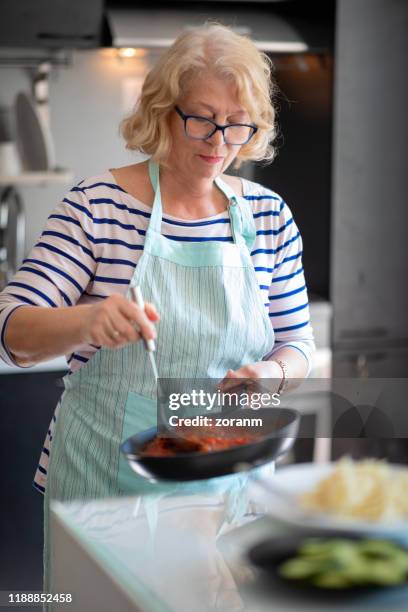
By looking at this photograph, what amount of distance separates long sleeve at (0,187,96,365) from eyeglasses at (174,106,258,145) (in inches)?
8.2

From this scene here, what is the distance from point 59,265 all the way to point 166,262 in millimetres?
174

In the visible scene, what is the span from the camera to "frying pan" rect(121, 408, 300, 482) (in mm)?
1061

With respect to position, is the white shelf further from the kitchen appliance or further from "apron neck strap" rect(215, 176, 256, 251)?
"apron neck strap" rect(215, 176, 256, 251)

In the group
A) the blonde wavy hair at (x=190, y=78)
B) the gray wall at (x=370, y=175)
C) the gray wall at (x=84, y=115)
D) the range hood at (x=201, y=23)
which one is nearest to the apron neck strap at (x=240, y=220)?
the blonde wavy hair at (x=190, y=78)

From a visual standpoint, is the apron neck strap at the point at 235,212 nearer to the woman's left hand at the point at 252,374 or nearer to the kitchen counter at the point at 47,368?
the woman's left hand at the point at 252,374

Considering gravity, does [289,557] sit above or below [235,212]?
below

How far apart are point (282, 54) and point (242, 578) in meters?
2.65

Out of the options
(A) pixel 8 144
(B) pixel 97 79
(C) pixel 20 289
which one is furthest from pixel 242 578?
(B) pixel 97 79

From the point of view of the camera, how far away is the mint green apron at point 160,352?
141cm

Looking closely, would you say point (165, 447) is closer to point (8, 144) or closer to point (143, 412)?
point (143, 412)

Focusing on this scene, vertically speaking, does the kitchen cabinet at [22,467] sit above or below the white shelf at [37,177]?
below

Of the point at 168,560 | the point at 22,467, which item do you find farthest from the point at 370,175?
the point at 168,560

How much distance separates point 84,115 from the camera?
326 centimetres

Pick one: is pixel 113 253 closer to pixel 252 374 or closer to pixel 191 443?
pixel 252 374
